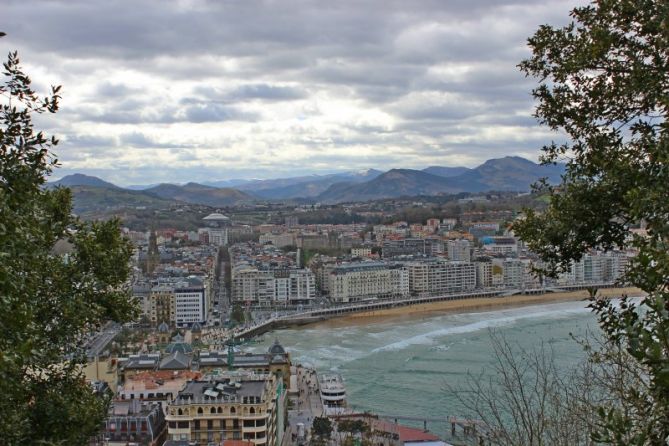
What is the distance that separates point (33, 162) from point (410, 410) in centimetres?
1064

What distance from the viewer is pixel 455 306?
92.6ft

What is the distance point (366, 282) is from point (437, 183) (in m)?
93.1

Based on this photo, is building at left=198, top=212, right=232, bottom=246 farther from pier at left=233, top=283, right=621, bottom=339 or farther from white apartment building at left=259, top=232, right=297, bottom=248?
pier at left=233, top=283, right=621, bottom=339

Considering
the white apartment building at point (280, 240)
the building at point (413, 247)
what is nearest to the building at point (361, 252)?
the building at point (413, 247)

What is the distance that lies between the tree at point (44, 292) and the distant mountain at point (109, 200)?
62.0 m

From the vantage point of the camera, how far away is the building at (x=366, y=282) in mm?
30656

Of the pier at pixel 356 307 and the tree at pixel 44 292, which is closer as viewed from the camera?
the tree at pixel 44 292

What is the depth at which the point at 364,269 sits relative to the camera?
31.5 meters

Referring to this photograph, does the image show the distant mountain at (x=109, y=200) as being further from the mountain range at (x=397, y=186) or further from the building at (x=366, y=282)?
the building at (x=366, y=282)

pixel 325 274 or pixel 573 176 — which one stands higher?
pixel 573 176

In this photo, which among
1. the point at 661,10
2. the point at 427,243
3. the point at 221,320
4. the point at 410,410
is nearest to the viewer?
the point at 661,10

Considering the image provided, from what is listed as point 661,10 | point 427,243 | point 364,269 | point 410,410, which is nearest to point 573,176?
point 661,10

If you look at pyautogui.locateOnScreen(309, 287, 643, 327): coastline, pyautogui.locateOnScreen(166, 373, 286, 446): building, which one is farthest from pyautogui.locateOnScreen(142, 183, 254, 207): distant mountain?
pyautogui.locateOnScreen(166, 373, 286, 446): building

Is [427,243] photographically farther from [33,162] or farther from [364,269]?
[33,162]
